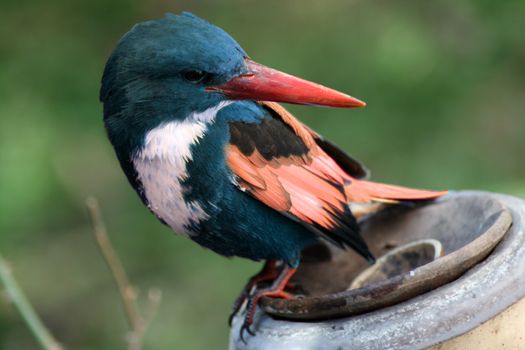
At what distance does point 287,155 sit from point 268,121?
3.9 inches

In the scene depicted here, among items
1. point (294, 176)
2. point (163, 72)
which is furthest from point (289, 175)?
point (163, 72)

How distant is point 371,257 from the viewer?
85.7 inches

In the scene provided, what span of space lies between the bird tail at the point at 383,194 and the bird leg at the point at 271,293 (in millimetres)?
257

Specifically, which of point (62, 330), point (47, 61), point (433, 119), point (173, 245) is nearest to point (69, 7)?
point (47, 61)

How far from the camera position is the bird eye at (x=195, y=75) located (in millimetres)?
2014

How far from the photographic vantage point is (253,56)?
15.6 ft

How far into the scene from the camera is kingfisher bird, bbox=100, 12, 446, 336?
1.99 m

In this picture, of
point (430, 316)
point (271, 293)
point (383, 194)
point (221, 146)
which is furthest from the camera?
point (383, 194)

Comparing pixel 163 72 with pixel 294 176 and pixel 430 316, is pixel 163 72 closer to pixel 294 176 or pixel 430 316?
pixel 294 176

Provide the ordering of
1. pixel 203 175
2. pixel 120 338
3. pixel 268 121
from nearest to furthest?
pixel 203 175 < pixel 268 121 < pixel 120 338

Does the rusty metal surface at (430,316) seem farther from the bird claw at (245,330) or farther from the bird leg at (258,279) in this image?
the bird leg at (258,279)

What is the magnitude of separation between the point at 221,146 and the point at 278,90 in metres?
0.21

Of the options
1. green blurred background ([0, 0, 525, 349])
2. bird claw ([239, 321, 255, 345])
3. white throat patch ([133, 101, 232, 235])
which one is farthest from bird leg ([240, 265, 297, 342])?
green blurred background ([0, 0, 525, 349])

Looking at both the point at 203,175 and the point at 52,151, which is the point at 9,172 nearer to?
the point at 52,151
